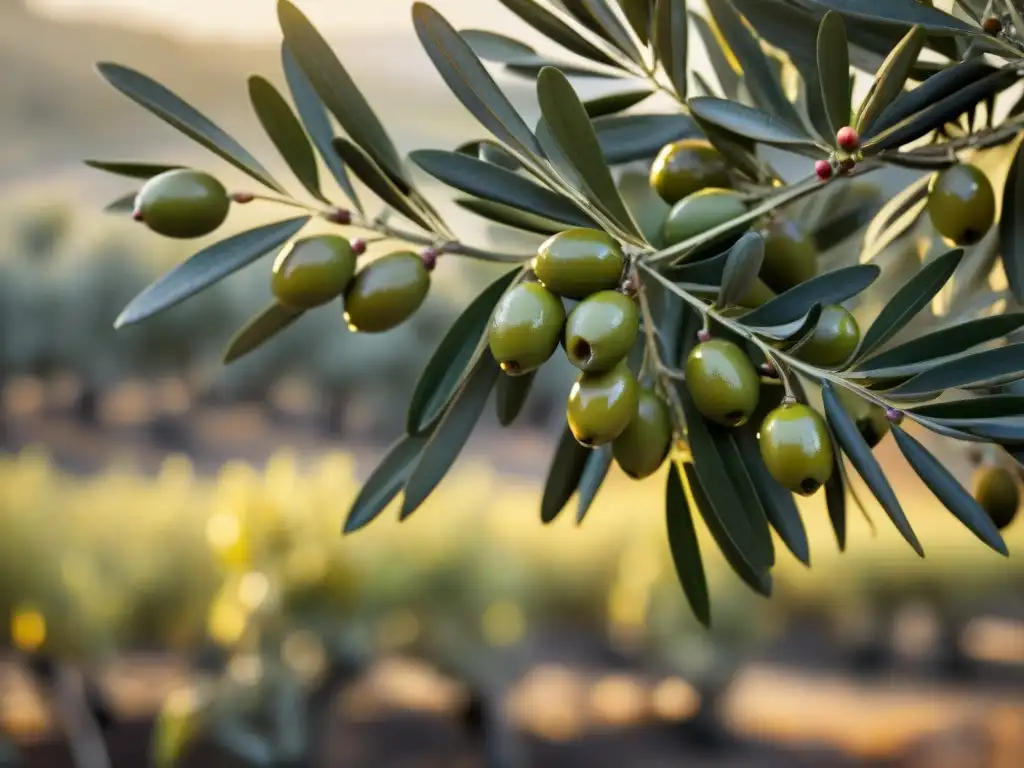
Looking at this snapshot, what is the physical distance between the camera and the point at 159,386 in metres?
2.93

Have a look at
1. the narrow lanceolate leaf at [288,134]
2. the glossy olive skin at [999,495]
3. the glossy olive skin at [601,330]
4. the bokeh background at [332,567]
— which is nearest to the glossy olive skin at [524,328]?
the glossy olive skin at [601,330]

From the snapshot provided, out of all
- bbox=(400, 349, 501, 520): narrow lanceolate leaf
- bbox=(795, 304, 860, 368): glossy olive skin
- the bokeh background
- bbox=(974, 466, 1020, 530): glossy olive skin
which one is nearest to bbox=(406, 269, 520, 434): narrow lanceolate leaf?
bbox=(400, 349, 501, 520): narrow lanceolate leaf

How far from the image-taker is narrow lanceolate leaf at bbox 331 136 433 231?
0.29 m

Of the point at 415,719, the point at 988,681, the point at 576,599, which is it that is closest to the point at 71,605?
the point at 415,719

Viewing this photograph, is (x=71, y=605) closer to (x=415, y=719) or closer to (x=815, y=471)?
(x=415, y=719)

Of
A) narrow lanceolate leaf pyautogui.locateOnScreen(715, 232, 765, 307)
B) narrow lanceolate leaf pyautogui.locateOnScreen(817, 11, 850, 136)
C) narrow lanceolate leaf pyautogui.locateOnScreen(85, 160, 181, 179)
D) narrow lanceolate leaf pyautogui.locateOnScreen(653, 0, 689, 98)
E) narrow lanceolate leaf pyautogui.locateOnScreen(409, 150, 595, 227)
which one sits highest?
narrow lanceolate leaf pyautogui.locateOnScreen(653, 0, 689, 98)

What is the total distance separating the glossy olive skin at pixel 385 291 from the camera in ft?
0.99

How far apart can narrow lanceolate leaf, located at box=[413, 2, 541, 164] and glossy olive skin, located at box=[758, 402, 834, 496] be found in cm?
12

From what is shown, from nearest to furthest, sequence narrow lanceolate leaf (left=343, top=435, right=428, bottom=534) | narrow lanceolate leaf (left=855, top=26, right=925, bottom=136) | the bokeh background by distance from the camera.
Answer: narrow lanceolate leaf (left=855, top=26, right=925, bottom=136) < narrow lanceolate leaf (left=343, top=435, right=428, bottom=534) < the bokeh background

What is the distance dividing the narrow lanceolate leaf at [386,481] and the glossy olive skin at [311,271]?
8cm

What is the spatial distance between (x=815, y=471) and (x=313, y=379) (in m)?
2.88

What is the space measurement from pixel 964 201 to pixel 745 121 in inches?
3.5

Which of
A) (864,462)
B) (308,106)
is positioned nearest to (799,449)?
(864,462)

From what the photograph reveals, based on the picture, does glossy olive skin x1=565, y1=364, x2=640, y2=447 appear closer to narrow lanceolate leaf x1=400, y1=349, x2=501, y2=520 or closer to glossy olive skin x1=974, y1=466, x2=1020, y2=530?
narrow lanceolate leaf x1=400, y1=349, x2=501, y2=520
